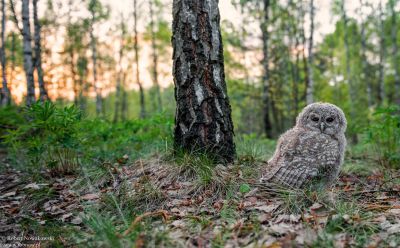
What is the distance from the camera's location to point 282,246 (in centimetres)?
239

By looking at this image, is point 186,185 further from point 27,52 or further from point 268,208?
point 27,52

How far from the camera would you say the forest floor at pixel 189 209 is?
103 inches

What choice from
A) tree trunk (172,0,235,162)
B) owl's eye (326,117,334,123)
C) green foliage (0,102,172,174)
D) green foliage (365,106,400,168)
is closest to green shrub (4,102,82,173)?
green foliage (0,102,172,174)

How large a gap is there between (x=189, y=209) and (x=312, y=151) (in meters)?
1.46

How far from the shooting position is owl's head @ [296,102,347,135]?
3992mm

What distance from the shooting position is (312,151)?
3717mm

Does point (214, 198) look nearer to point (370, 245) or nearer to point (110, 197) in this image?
point (110, 197)

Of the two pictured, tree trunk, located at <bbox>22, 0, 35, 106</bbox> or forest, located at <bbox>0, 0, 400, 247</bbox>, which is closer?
forest, located at <bbox>0, 0, 400, 247</bbox>

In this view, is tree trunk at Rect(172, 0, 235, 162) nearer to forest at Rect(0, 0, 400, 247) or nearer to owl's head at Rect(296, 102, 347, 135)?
forest at Rect(0, 0, 400, 247)

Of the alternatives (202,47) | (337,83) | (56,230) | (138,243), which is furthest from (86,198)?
(337,83)

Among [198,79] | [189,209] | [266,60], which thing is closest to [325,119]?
[198,79]

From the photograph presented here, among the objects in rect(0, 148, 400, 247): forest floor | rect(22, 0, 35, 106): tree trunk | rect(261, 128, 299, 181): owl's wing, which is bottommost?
rect(0, 148, 400, 247): forest floor

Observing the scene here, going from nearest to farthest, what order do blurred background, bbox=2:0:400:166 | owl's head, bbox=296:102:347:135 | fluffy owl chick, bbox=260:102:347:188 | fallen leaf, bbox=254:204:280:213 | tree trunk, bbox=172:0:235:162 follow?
fallen leaf, bbox=254:204:280:213 → fluffy owl chick, bbox=260:102:347:188 → owl's head, bbox=296:102:347:135 → tree trunk, bbox=172:0:235:162 → blurred background, bbox=2:0:400:166

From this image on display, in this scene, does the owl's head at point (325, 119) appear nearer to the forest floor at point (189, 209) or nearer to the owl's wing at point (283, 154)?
the owl's wing at point (283, 154)
